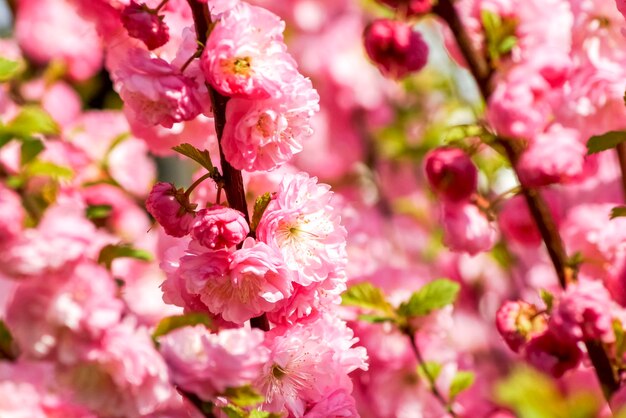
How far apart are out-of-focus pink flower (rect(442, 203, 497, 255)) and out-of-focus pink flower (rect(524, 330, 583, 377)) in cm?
23

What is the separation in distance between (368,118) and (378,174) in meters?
0.20

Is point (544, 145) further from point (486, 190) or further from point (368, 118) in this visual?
point (368, 118)

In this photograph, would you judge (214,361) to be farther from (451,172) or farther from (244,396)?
(451,172)

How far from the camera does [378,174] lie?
2812 millimetres

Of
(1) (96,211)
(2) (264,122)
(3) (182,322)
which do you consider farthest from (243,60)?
(1) (96,211)

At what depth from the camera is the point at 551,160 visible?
1.28 metres

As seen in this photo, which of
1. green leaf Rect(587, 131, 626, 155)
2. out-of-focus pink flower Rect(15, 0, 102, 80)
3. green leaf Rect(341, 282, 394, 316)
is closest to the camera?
green leaf Rect(587, 131, 626, 155)

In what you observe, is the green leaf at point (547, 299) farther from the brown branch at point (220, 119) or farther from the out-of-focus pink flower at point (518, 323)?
the brown branch at point (220, 119)

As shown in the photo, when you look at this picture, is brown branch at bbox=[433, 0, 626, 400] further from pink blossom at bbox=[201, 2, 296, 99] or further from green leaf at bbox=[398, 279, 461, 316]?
pink blossom at bbox=[201, 2, 296, 99]

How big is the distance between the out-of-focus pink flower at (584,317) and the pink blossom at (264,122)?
0.42 m

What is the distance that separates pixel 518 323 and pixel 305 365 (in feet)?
1.23

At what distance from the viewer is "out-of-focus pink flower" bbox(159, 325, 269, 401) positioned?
2.93 feet

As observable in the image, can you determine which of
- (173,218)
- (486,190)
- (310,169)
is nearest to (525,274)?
(486,190)

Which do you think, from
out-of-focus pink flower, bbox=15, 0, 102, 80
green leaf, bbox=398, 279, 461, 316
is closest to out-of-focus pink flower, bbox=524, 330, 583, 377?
green leaf, bbox=398, 279, 461, 316
